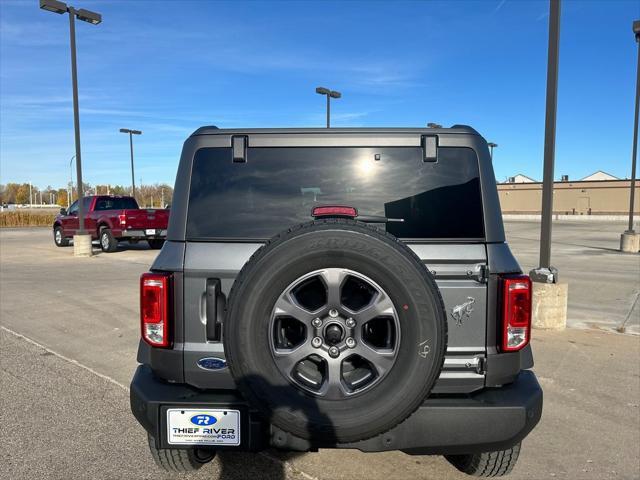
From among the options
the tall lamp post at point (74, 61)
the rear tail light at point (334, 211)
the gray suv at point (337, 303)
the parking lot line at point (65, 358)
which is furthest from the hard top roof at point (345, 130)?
the tall lamp post at point (74, 61)

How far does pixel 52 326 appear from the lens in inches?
264

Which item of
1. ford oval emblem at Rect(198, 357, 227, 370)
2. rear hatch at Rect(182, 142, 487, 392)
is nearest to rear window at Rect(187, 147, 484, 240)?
rear hatch at Rect(182, 142, 487, 392)

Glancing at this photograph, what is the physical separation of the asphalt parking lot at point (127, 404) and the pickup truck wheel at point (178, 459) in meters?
0.07

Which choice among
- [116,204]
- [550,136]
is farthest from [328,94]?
[550,136]

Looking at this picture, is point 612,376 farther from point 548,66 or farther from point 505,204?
point 505,204

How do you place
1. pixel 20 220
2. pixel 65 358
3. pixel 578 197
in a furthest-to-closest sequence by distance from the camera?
pixel 578 197, pixel 20 220, pixel 65 358

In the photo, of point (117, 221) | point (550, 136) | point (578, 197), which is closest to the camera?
A: point (550, 136)

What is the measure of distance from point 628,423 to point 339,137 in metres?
3.19

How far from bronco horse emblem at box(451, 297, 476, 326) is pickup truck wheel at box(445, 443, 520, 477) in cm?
92

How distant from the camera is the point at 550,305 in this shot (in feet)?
21.0

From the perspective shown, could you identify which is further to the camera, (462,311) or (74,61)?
(74,61)

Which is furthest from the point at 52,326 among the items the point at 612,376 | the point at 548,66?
the point at 548,66

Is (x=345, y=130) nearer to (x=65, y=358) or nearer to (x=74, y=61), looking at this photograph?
(x=65, y=358)

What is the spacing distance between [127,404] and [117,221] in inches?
516
